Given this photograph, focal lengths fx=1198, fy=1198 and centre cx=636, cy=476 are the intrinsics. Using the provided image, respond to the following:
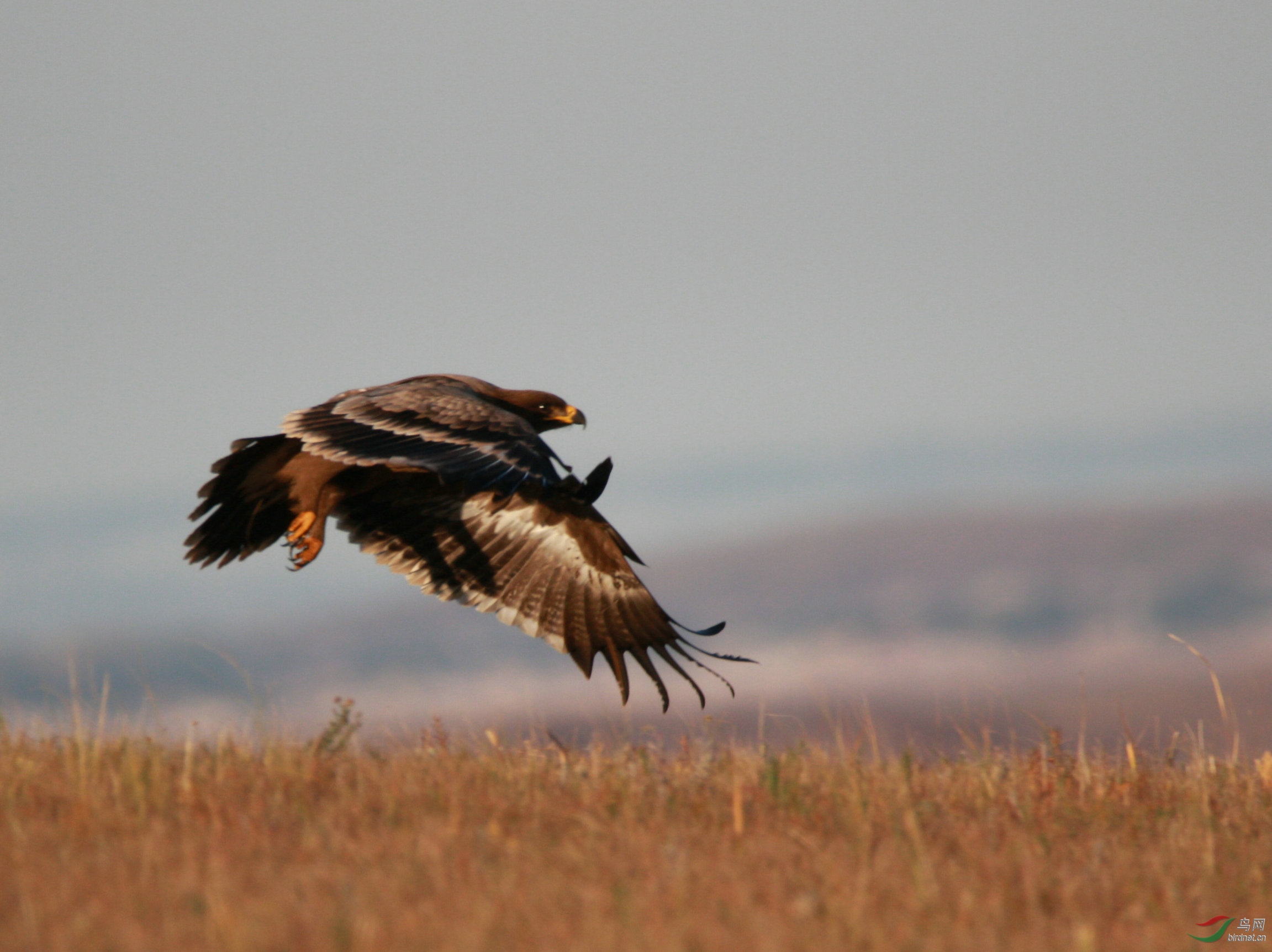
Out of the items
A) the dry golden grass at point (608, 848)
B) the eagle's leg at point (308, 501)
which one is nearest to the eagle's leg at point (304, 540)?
the eagle's leg at point (308, 501)

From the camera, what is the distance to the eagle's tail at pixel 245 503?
7.57 metres

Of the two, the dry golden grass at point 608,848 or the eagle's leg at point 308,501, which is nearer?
the dry golden grass at point 608,848

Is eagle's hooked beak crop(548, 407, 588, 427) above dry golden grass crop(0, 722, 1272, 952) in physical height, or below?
above

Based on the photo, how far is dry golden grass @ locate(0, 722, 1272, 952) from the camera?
12.1 ft

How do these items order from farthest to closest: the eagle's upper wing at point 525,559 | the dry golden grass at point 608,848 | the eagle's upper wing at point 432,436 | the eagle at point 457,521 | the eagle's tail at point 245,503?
the eagle's upper wing at point 525,559 → the eagle's tail at point 245,503 → the eagle at point 457,521 → the eagle's upper wing at point 432,436 → the dry golden grass at point 608,848

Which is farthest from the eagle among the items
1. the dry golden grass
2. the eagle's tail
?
the dry golden grass

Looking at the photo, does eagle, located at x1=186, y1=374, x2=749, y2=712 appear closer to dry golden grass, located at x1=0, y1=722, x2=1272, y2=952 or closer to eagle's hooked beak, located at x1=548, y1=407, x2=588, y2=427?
eagle's hooked beak, located at x1=548, y1=407, x2=588, y2=427

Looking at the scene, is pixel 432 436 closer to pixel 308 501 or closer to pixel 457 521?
pixel 308 501

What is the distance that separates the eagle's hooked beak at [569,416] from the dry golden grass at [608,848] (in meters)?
2.68

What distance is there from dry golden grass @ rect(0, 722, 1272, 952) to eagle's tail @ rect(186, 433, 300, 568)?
1.50 metres

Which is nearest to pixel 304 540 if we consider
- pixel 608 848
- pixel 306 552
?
pixel 306 552

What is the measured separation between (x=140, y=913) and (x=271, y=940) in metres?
0.57

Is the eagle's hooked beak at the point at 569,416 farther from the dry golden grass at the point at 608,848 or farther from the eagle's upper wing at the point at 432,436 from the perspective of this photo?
the dry golden grass at the point at 608,848

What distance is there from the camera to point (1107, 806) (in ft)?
19.3
